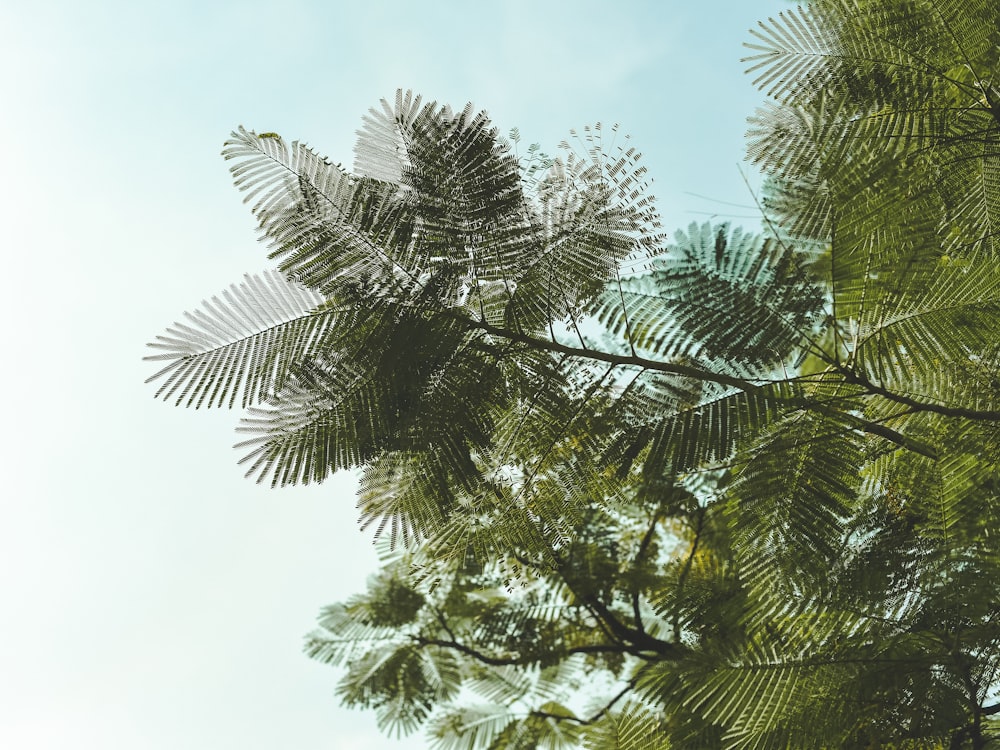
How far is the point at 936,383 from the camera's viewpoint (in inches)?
68.6

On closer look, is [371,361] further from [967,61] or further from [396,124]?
[967,61]

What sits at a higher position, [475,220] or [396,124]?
[396,124]

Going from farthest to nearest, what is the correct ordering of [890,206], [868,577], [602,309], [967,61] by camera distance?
[967,61] → [602,309] → [868,577] → [890,206]

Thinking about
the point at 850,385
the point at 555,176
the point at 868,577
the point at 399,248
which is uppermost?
the point at 555,176

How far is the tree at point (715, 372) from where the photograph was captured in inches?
57.1

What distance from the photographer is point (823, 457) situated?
4.86ft

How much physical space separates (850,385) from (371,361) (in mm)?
1027

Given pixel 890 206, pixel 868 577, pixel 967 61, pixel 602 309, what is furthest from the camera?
pixel 967 61

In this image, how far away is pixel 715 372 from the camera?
156 centimetres

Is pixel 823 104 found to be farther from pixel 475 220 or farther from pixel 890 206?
pixel 475 220

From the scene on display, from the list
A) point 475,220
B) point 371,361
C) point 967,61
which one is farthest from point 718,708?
point 967,61

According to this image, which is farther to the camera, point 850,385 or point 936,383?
point 936,383

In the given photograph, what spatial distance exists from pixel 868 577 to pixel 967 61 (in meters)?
1.33

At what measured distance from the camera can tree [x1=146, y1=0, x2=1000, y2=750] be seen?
145 centimetres
